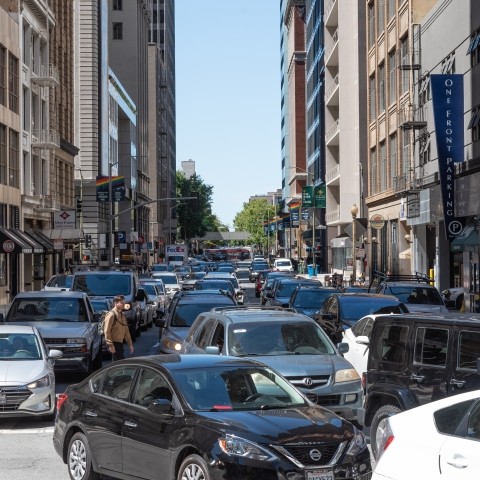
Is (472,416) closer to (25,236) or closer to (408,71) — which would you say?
(408,71)

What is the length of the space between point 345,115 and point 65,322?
54787 mm

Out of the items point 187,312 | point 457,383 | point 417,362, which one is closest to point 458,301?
point 187,312

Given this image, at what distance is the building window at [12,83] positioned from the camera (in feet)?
182

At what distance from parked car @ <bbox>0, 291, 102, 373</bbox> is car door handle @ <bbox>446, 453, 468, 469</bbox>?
15189 mm

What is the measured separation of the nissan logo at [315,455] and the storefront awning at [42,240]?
2001 inches

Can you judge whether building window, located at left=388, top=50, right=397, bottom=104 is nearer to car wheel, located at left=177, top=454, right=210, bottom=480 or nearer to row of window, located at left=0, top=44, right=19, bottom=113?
row of window, located at left=0, top=44, right=19, bottom=113

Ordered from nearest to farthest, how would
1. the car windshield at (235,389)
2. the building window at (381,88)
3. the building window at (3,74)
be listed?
1. the car windshield at (235,389)
2. the building window at (3,74)
3. the building window at (381,88)

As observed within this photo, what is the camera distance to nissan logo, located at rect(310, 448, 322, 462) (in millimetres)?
9039

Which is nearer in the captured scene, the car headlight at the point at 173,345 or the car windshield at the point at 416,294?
the car headlight at the point at 173,345

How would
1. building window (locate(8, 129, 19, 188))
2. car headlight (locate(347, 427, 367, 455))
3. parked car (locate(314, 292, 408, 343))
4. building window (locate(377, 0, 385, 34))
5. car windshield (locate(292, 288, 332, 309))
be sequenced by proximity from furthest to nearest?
building window (locate(377, 0, 385, 34)), building window (locate(8, 129, 19, 188)), car windshield (locate(292, 288, 332, 309)), parked car (locate(314, 292, 408, 343)), car headlight (locate(347, 427, 367, 455))

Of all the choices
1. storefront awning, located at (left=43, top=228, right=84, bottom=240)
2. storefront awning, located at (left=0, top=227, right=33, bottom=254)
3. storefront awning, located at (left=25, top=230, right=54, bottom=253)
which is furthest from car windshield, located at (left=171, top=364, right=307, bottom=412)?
storefront awning, located at (left=43, top=228, right=84, bottom=240)

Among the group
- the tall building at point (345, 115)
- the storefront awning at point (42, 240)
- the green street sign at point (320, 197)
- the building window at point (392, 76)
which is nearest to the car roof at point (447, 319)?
the building window at point (392, 76)

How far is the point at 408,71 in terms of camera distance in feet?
172

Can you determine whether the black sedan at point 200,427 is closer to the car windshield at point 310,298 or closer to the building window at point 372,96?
the car windshield at point 310,298
